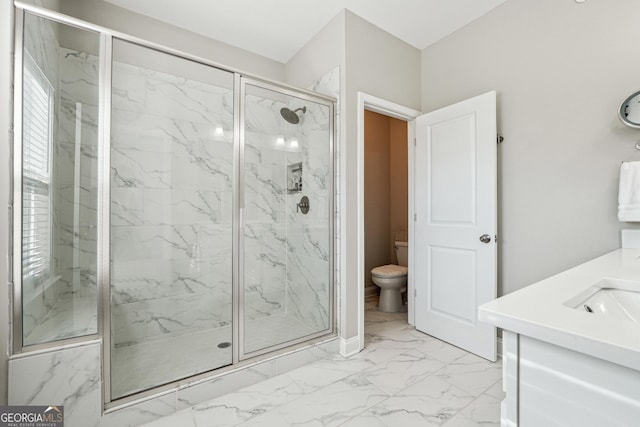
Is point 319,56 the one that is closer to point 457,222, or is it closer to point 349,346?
point 457,222

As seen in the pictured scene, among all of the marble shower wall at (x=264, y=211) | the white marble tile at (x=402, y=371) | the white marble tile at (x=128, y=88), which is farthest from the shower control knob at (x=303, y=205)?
the white marble tile at (x=128, y=88)

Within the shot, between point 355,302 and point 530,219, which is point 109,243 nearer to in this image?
point 355,302

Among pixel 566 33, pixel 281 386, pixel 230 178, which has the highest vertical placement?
pixel 566 33

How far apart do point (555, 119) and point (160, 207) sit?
2.99 m

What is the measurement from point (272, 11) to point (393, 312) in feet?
10.1

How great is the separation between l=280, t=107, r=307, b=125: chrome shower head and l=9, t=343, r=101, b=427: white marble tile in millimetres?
1919

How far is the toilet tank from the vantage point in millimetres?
3602

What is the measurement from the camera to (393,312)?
3236 millimetres

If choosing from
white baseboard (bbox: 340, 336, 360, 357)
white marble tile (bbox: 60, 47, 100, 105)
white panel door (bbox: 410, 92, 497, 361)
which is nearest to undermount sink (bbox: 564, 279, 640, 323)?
white panel door (bbox: 410, 92, 497, 361)

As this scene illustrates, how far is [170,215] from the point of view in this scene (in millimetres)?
2484

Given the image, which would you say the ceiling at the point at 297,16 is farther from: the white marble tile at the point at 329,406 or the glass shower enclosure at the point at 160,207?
the white marble tile at the point at 329,406

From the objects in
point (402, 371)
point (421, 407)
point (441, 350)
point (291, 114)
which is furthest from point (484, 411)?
point (291, 114)

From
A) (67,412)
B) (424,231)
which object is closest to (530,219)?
(424,231)

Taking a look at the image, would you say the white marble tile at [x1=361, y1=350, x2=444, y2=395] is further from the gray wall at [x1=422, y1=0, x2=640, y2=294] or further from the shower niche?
the shower niche
